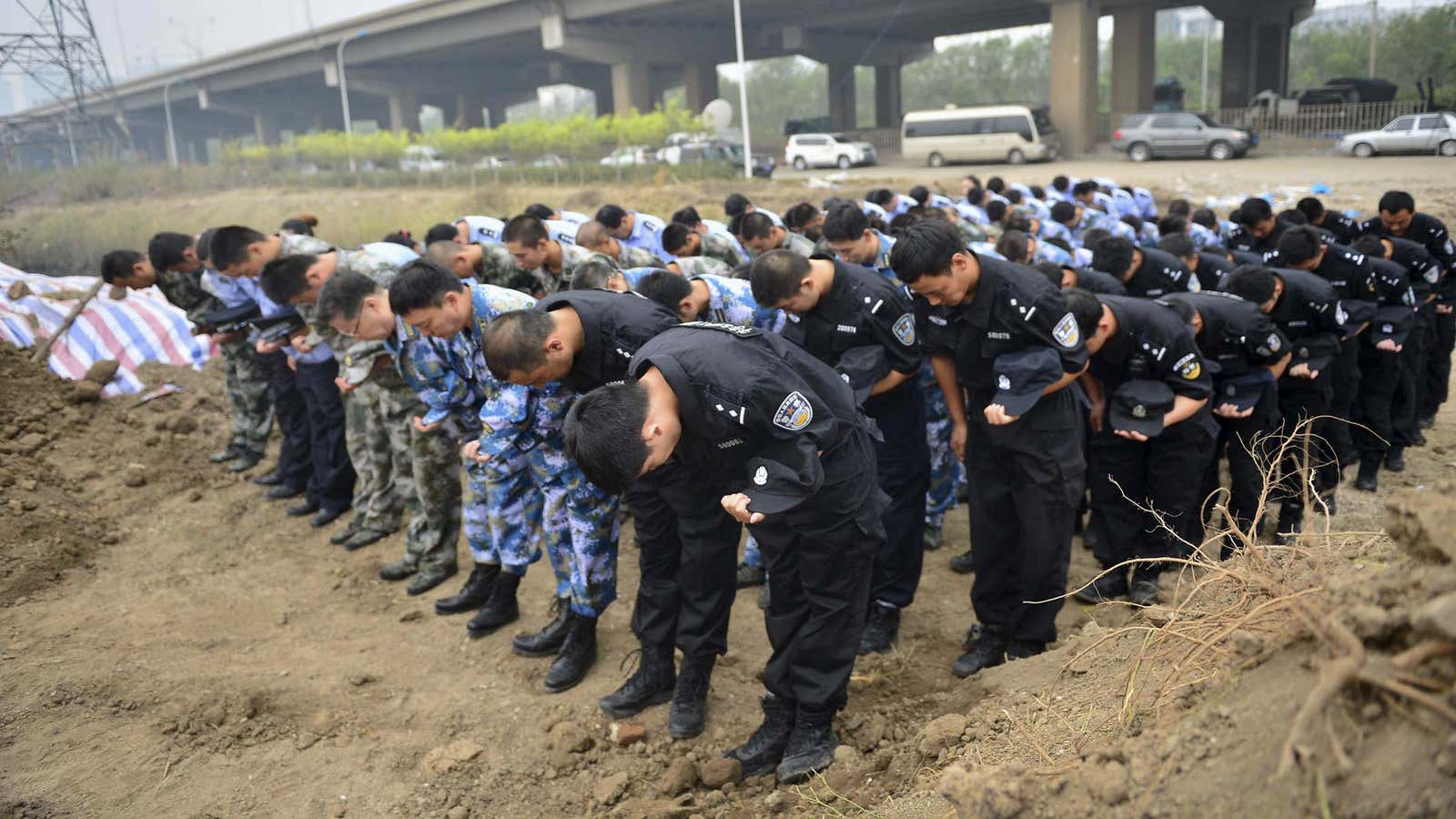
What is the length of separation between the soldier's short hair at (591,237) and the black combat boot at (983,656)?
3508 millimetres

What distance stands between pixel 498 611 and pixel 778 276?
2152 millimetres

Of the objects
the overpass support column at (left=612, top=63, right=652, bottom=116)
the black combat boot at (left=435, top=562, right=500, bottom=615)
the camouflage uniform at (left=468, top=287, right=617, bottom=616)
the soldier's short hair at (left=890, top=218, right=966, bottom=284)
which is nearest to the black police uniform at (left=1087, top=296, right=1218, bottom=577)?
the soldier's short hair at (left=890, top=218, right=966, bottom=284)

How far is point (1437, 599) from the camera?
4.86ft

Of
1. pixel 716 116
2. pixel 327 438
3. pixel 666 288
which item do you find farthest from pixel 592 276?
pixel 716 116

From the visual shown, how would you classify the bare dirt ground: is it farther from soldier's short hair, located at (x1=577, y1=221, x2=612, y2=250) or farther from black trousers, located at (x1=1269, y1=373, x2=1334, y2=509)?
soldier's short hair, located at (x1=577, y1=221, x2=612, y2=250)

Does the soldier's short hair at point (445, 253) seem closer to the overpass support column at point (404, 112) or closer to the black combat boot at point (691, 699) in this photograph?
the black combat boot at point (691, 699)

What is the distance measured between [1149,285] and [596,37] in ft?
106

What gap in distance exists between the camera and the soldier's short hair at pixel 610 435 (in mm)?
2469

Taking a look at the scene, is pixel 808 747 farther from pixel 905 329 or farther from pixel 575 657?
pixel 905 329

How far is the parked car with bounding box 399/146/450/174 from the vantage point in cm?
2959

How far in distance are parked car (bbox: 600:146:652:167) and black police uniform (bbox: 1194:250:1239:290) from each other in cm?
2106

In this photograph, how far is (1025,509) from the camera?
12.3 feet

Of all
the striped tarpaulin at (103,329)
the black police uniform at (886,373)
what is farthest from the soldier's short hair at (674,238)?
the striped tarpaulin at (103,329)

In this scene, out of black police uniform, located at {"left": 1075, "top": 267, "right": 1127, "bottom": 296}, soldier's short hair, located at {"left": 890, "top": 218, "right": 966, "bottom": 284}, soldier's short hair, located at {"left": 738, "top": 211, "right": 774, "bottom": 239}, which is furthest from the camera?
soldier's short hair, located at {"left": 738, "top": 211, "right": 774, "bottom": 239}
